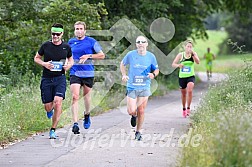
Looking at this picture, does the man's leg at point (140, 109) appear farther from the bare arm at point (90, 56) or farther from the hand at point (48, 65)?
the hand at point (48, 65)

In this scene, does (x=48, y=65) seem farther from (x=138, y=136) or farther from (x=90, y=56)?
(x=138, y=136)

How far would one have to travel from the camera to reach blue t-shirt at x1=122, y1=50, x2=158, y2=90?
12.7 meters

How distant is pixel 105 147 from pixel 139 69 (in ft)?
6.30

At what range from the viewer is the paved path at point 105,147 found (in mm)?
10023

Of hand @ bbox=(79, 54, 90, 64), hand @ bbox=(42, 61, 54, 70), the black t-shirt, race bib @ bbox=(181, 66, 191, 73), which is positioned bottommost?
race bib @ bbox=(181, 66, 191, 73)

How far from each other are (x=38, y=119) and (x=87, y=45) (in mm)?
2126

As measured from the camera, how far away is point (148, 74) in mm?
12625

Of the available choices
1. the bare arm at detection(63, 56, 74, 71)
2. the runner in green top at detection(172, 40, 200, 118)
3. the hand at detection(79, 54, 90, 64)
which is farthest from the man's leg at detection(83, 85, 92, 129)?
the runner in green top at detection(172, 40, 200, 118)

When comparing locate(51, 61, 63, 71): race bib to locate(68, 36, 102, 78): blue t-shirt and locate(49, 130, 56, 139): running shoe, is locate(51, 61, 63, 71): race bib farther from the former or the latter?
locate(49, 130, 56, 139): running shoe

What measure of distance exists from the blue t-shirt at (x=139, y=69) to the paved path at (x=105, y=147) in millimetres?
1030

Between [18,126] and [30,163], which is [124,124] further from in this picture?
[30,163]

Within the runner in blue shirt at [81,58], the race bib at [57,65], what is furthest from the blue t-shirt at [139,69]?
the race bib at [57,65]

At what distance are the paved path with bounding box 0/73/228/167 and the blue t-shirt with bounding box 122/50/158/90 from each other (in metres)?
1.03

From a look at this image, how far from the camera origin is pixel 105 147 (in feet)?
37.7
